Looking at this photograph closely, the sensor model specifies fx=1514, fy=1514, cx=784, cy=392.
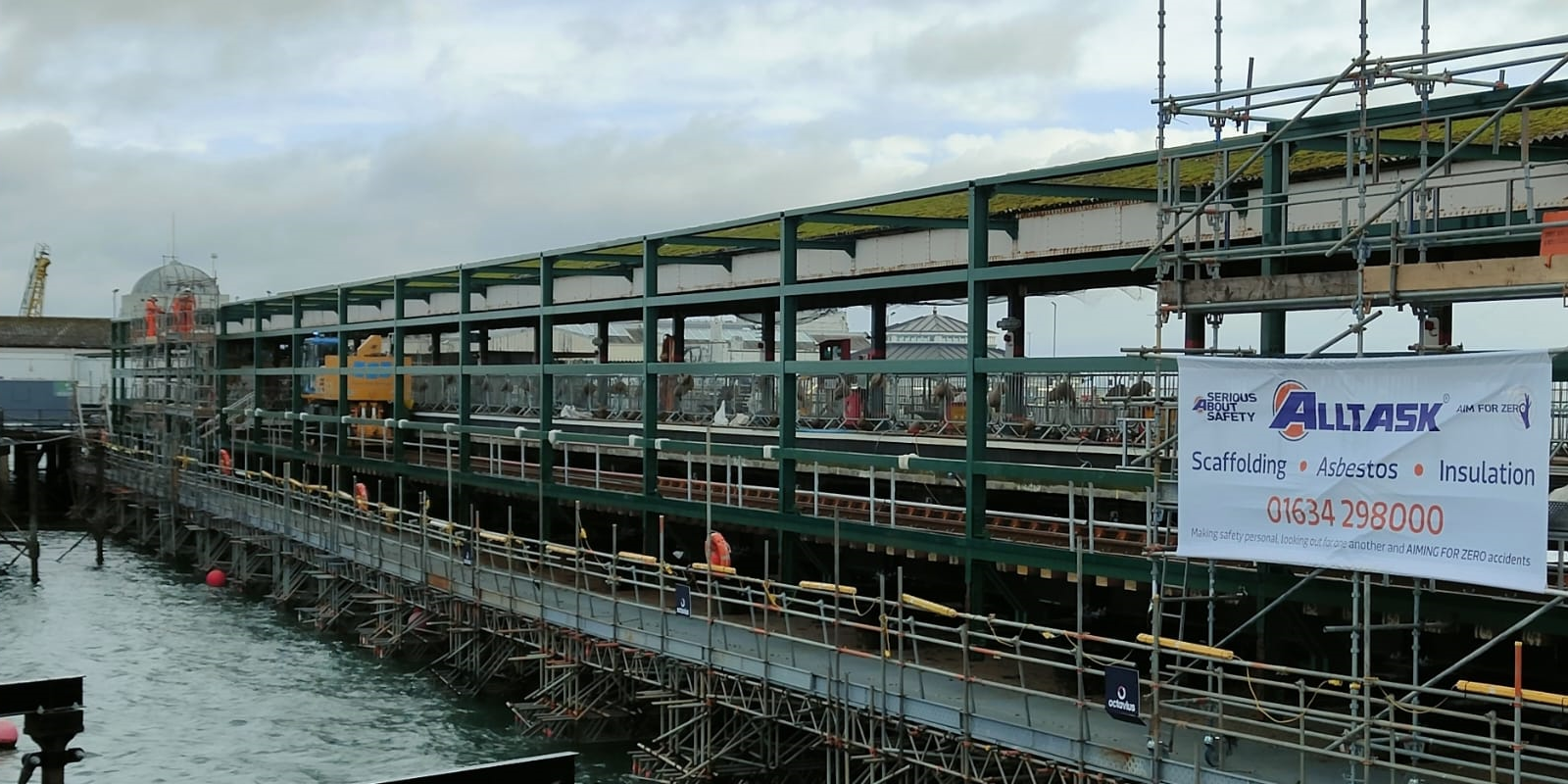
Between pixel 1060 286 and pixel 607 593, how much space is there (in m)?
11.1

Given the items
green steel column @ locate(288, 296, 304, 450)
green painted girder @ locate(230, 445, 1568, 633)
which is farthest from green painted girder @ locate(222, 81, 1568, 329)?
green steel column @ locate(288, 296, 304, 450)

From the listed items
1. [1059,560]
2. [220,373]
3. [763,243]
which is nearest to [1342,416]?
[1059,560]

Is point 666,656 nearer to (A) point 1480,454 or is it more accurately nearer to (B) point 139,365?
(A) point 1480,454

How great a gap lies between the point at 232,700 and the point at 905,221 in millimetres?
17957

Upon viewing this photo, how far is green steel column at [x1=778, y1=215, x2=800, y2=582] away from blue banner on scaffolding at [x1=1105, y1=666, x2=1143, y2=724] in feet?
33.0

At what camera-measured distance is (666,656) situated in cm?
2455

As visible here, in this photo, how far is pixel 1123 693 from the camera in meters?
16.5

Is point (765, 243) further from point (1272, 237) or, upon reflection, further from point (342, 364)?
point (342, 364)

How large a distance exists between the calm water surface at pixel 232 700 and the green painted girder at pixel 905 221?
1017cm

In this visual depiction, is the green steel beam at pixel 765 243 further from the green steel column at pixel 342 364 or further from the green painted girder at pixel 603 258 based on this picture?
the green steel column at pixel 342 364

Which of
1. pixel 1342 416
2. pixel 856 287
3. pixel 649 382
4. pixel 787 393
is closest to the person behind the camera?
pixel 1342 416

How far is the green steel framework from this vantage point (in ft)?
Result: 58.0

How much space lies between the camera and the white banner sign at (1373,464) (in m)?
13.8

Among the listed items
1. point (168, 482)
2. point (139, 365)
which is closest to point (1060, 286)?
point (168, 482)
